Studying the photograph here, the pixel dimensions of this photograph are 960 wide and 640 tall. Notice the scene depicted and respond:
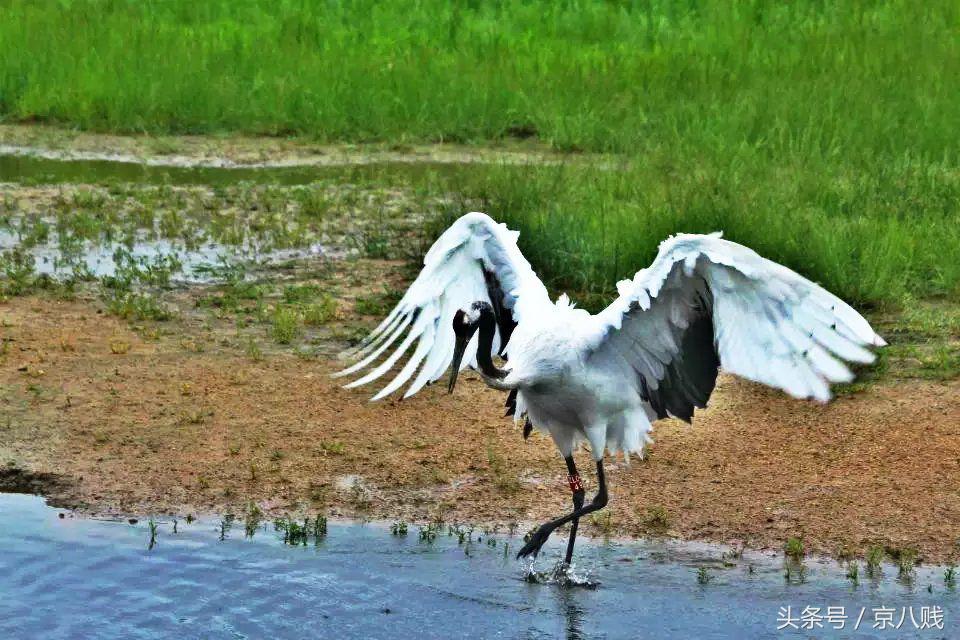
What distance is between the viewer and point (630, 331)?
560 centimetres

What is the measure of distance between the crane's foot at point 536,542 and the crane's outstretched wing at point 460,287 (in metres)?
0.75

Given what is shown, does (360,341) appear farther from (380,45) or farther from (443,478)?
(380,45)

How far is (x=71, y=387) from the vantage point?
712cm

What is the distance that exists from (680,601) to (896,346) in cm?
266

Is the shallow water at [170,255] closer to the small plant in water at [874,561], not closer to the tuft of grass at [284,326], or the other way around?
the tuft of grass at [284,326]

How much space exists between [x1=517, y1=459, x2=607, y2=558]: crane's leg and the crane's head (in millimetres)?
611

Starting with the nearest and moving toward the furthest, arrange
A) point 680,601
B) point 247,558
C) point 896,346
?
1. point 680,601
2. point 247,558
3. point 896,346

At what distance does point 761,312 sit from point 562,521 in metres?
1.11

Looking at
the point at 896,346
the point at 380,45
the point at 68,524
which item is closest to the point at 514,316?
the point at 68,524

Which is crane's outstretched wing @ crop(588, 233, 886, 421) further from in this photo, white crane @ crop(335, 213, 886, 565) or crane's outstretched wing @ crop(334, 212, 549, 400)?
crane's outstretched wing @ crop(334, 212, 549, 400)

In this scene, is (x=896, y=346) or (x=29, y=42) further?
(x=29, y=42)

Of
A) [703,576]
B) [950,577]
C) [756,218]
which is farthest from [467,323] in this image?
[756,218]

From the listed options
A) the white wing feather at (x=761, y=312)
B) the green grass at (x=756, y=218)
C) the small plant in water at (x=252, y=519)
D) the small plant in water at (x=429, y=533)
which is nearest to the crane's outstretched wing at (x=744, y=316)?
the white wing feather at (x=761, y=312)

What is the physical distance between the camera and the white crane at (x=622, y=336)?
5.03m
